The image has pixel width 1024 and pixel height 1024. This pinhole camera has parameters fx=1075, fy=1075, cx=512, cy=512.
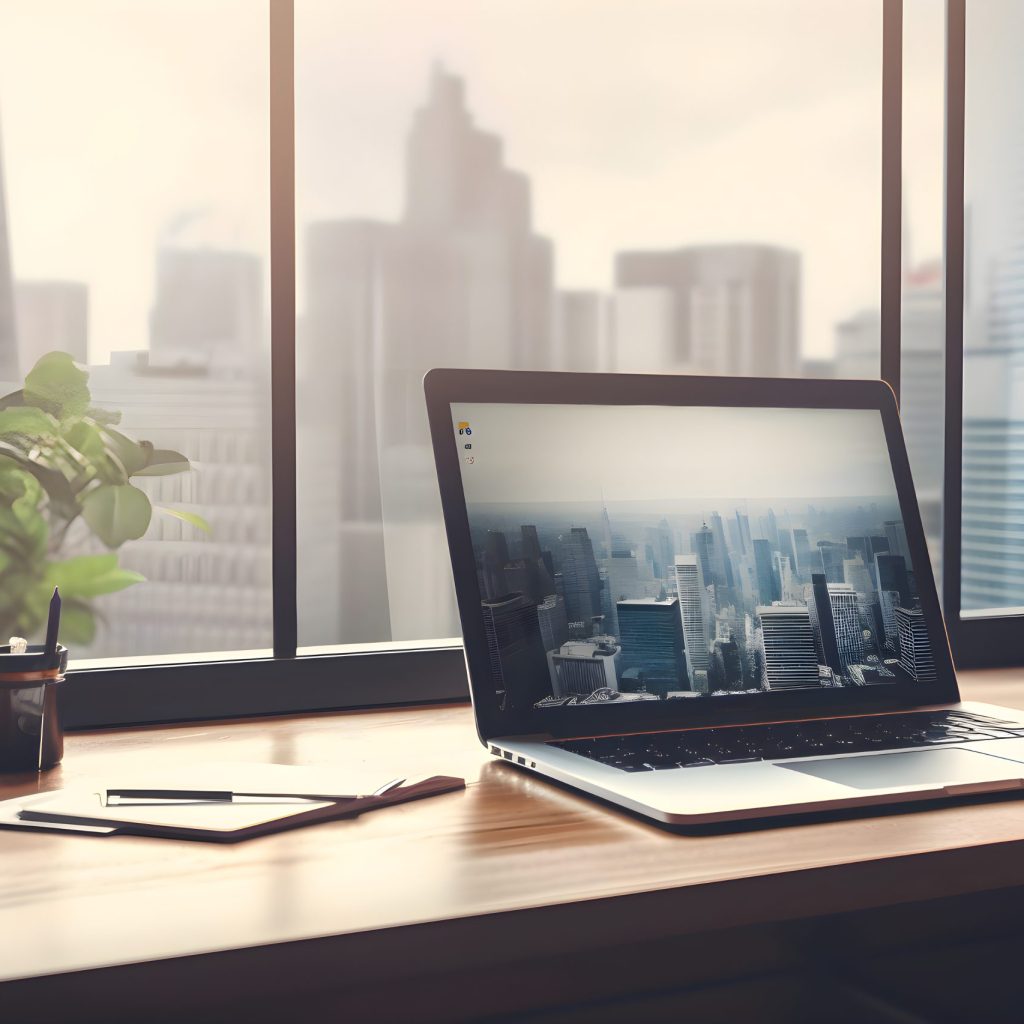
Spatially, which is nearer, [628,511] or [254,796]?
[254,796]

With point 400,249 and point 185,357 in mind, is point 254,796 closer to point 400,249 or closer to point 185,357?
point 185,357

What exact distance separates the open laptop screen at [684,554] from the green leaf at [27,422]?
20.4 inches

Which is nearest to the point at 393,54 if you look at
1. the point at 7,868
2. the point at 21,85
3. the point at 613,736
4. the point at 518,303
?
the point at 518,303

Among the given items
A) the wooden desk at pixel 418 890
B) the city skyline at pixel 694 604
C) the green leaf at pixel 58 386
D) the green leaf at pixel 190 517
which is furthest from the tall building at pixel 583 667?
the green leaf at pixel 58 386

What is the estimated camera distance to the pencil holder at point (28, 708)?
923 mm

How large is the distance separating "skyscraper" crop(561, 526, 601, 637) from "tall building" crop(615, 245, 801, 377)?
72cm

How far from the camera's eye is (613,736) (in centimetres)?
97

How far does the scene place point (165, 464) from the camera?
131cm

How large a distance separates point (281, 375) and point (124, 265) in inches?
10.1

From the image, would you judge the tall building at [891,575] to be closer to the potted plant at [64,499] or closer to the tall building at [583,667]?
the tall building at [583,667]

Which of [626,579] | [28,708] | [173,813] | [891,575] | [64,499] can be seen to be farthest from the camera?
[64,499]

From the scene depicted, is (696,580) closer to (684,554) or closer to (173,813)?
(684,554)

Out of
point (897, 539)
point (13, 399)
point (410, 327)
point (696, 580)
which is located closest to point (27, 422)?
point (13, 399)

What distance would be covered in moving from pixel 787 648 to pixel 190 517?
730 millimetres
